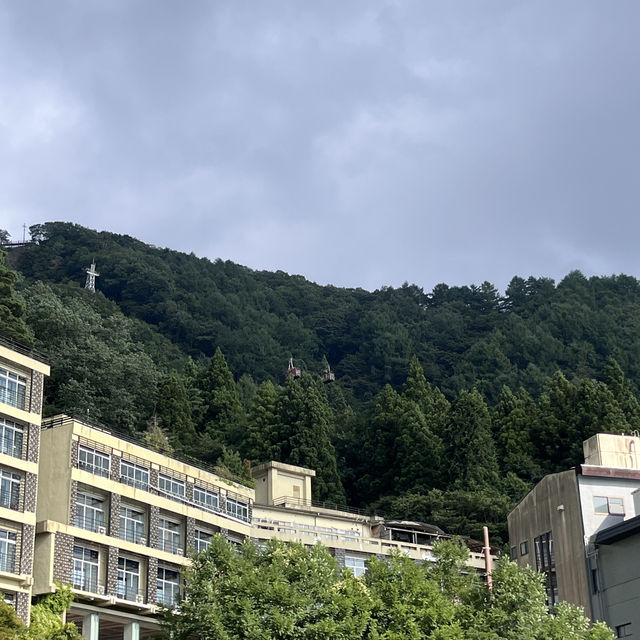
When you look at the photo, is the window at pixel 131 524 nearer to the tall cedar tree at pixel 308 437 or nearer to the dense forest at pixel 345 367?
the dense forest at pixel 345 367

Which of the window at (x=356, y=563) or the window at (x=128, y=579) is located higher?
the window at (x=356, y=563)

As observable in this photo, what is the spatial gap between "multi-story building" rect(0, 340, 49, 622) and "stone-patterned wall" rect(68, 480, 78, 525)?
1.66m

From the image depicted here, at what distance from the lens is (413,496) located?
8469cm

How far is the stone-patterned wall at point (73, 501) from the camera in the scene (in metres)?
49.7

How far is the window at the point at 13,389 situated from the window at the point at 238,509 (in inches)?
574

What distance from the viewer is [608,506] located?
5412 centimetres

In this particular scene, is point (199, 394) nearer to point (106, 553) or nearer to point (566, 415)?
point (566, 415)

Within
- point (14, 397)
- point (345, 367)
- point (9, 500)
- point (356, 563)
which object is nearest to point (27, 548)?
point (9, 500)

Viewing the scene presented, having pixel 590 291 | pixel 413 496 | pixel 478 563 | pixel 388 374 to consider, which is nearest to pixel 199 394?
pixel 413 496

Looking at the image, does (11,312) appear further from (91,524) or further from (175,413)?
(91,524)

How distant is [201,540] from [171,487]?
3.40 m

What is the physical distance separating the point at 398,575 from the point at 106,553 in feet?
56.9

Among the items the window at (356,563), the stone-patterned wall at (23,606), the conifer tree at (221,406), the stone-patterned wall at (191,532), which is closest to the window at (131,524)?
the stone-patterned wall at (191,532)

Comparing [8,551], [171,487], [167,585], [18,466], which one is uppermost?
[171,487]
